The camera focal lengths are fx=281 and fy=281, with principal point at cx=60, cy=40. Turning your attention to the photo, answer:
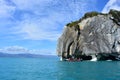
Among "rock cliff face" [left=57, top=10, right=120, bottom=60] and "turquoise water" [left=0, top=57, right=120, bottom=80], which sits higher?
"rock cliff face" [left=57, top=10, right=120, bottom=60]

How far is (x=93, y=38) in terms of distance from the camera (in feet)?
398

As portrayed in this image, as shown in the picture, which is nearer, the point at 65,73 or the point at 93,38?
the point at 65,73

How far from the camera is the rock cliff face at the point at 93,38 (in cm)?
11800

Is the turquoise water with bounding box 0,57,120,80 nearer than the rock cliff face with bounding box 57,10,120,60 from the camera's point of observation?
Yes

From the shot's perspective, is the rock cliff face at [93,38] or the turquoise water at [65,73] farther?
the rock cliff face at [93,38]

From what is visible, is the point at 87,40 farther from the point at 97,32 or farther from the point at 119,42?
the point at 119,42

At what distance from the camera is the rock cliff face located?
387 ft

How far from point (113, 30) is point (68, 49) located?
70.3ft

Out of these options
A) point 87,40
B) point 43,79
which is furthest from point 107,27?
point 43,79

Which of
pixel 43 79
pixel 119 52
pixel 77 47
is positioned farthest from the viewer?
pixel 77 47

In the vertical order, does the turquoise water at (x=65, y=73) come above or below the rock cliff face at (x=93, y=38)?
below

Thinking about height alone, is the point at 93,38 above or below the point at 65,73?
above

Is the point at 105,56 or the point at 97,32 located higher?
the point at 97,32

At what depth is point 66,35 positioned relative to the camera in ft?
423
